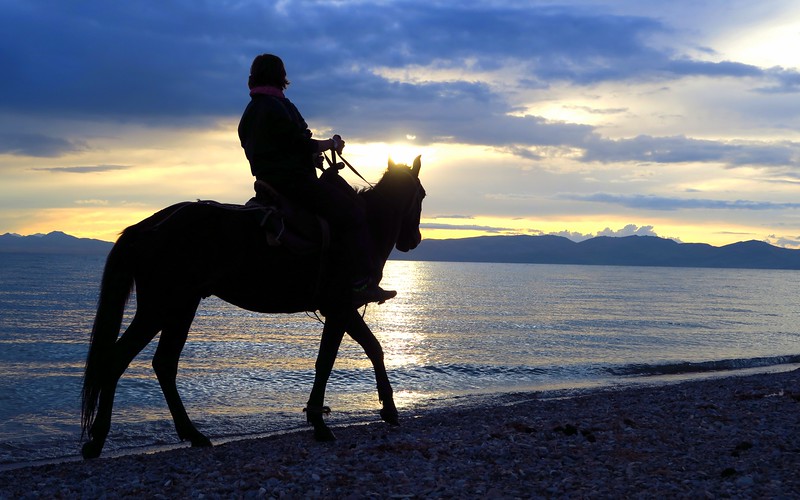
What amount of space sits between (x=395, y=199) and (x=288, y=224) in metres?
1.47

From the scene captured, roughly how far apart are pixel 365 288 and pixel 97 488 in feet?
11.0

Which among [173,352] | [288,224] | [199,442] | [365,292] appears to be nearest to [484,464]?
[365,292]

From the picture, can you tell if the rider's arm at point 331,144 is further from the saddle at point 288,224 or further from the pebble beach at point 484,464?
the pebble beach at point 484,464

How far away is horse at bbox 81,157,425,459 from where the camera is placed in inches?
282

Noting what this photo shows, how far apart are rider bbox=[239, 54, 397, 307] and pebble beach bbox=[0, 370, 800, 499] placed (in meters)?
2.26

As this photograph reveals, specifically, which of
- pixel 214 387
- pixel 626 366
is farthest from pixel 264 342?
pixel 626 366

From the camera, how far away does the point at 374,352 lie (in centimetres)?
837

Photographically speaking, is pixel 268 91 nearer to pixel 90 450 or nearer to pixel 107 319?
pixel 107 319

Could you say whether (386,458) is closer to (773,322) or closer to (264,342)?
(264,342)

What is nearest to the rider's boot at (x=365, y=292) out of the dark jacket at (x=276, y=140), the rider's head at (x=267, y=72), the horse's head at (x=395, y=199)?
the horse's head at (x=395, y=199)

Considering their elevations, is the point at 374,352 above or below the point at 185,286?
below

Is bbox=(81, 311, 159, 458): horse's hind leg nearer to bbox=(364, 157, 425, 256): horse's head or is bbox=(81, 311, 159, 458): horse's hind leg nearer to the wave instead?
bbox=(364, 157, 425, 256): horse's head

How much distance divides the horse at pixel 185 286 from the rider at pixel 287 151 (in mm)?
300

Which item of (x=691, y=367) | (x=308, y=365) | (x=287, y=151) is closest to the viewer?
(x=287, y=151)
